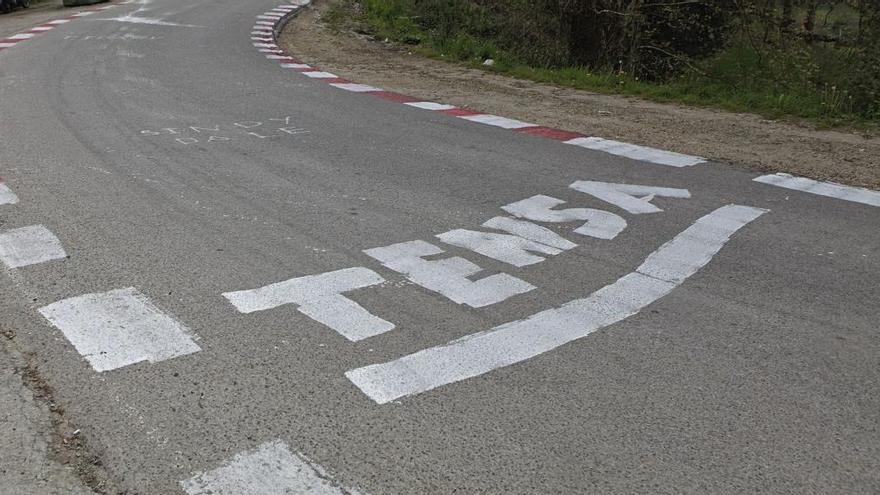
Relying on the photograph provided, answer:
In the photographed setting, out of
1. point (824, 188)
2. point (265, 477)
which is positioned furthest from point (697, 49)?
point (265, 477)

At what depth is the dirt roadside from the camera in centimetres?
857

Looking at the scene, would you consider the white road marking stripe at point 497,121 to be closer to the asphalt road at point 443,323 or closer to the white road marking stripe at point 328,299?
the asphalt road at point 443,323

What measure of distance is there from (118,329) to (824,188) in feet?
20.1

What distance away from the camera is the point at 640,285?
16.8ft

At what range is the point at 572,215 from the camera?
6480mm

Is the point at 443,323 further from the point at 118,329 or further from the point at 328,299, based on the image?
the point at 118,329

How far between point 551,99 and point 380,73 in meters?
3.37

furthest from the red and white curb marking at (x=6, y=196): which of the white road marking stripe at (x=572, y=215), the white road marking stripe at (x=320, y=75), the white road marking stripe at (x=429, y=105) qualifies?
the white road marking stripe at (x=320, y=75)

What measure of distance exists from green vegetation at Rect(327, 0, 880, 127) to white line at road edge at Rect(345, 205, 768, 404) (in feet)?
20.8

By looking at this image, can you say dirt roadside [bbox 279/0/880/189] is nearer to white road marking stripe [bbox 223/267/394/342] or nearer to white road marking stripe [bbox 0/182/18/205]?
white road marking stripe [bbox 223/267/394/342]

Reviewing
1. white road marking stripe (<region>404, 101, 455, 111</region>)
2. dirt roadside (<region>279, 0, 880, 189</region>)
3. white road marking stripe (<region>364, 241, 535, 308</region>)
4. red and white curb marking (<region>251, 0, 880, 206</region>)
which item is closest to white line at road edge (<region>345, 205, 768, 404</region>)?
white road marking stripe (<region>364, 241, 535, 308</region>)

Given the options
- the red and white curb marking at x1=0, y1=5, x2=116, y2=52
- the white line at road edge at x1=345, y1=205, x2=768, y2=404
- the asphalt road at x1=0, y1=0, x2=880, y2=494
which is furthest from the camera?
the red and white curb marking at x1=0, y1=5, x2=116, y2=52

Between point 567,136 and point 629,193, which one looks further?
point 567,136

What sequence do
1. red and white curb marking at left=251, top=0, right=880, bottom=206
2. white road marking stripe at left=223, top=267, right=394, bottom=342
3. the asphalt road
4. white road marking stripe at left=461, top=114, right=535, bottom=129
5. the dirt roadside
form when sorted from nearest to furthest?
the asphalt road
white road marking stripe at left=223, top=267, right=394, bottom=342
red and white curb marking at left=251, top=0, right=880, bottom=206
the dirt roadside
white road marking stripe at left=461, top=114, right=535, bottom=129
